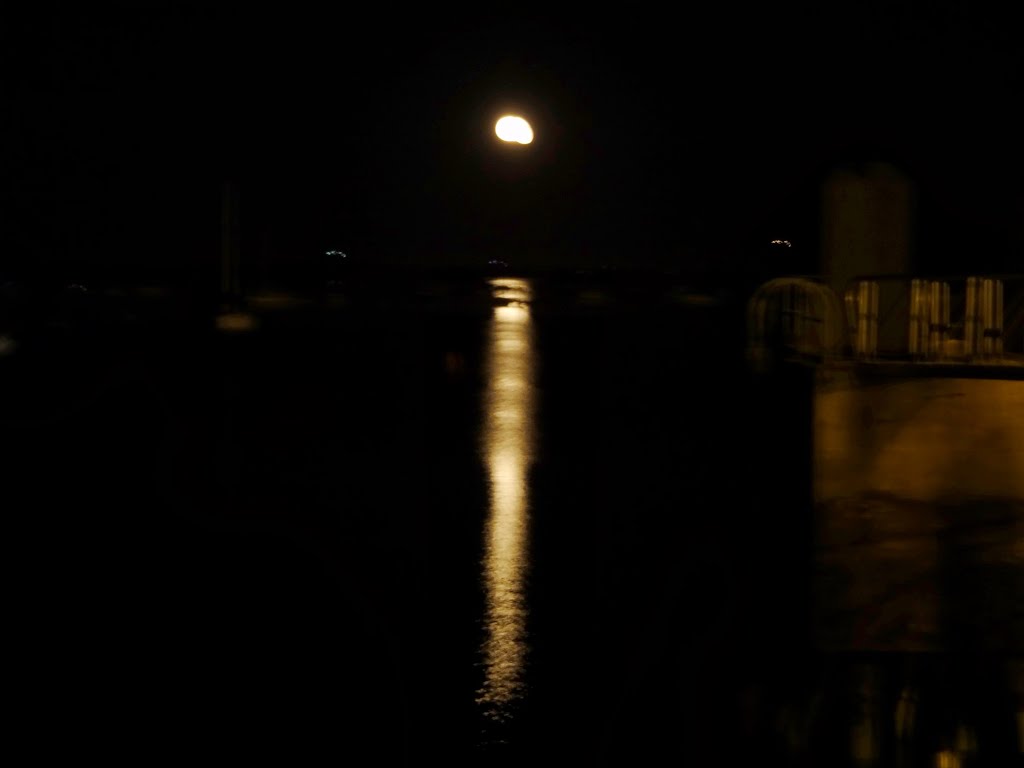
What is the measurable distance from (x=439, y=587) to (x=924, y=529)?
324 centimetres

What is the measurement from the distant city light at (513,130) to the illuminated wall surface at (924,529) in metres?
3.42

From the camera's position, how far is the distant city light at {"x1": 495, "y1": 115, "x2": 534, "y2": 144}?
9.62m

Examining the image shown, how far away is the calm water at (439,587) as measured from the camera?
606 cm

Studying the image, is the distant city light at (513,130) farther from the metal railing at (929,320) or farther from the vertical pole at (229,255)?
the vertical pole at (229,255)

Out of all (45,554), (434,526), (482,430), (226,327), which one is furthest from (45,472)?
(226,327)

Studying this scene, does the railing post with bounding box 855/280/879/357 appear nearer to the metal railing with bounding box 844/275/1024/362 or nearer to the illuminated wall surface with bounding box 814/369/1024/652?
the metal railing with bounding box 844/275/1024/362

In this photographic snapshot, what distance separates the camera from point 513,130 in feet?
31.8

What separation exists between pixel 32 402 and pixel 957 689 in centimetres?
1228

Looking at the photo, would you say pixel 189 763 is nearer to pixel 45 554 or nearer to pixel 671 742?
pixel 671 742

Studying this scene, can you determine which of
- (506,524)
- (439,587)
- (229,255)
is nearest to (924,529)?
(439,587)

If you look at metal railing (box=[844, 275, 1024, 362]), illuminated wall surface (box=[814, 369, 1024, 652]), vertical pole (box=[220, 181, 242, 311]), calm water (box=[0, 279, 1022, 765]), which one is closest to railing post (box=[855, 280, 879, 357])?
metal railing (box=[844, 275, 1024, 362])

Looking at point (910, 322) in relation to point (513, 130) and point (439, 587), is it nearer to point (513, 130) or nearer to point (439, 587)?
point (513, 130)

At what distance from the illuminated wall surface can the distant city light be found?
3.42 meters

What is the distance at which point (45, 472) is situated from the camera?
11555mm
